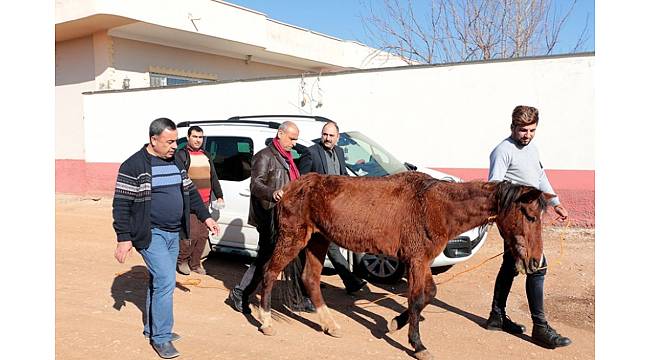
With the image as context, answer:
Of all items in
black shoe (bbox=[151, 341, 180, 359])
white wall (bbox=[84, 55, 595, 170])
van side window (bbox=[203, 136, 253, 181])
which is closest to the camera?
black shoe (bbox=[151, 341, 180, 359])

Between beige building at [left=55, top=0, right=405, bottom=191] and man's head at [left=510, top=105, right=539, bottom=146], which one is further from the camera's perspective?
beige building at [left=55, top=0, right=405, bottom=191]

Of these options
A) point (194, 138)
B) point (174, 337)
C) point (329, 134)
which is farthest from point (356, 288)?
point (194, 138)

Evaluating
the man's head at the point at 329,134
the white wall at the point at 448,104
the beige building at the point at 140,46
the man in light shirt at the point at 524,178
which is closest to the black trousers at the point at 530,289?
the man in light shirt at the point at 524,178

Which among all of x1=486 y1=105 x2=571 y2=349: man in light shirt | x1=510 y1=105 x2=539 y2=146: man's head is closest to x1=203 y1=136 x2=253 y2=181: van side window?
x1=486 y1=105 x2=571 y2=349: man in light shirt

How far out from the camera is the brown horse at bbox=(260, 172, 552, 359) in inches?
174

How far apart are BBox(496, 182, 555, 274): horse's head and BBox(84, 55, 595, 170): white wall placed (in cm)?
652

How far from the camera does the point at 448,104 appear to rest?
11.3 m

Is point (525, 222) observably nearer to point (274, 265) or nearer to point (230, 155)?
point (274, 265)

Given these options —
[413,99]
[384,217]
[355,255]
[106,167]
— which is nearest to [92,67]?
[106,167]

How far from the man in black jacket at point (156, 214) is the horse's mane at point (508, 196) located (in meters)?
2.84

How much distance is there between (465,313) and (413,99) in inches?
266

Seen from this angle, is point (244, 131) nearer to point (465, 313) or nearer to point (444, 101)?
point (465, 313)

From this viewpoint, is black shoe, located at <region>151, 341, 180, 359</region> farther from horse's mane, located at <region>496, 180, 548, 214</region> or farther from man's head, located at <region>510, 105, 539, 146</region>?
man's head, located at <region>510, 105, 539, 146</region>

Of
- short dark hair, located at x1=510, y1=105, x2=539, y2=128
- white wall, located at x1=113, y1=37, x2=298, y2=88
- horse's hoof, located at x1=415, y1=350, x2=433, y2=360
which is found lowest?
horse's hoof, located at x1=415, y1=350, x2=433, y2=360
